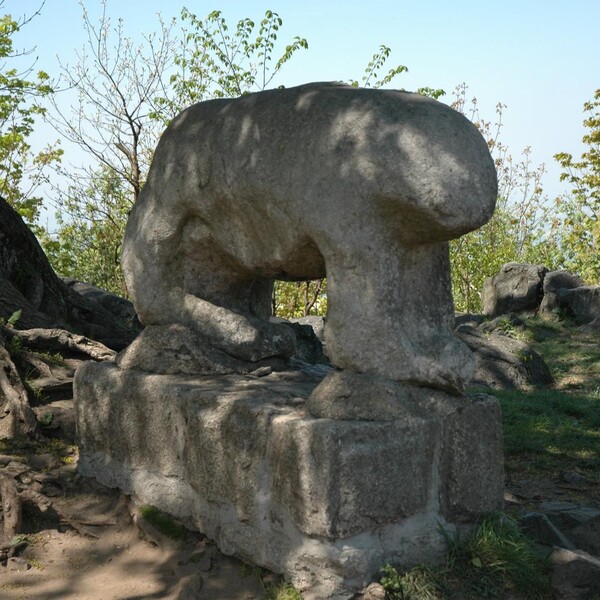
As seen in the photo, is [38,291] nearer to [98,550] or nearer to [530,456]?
[98,550]

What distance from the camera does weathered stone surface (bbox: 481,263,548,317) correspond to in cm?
1305

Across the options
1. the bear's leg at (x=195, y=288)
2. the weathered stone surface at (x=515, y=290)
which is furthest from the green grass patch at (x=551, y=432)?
the weathered stone surface at (x=515, y=290)

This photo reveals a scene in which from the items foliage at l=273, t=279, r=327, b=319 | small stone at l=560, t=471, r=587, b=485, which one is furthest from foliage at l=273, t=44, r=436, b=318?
small stone at l=560, t=471, r=587, b=485

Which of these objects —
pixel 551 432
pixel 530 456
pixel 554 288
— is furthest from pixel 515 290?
pixel 530 456

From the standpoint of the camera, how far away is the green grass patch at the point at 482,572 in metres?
3.27

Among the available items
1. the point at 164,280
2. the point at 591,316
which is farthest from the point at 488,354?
the point at 164,280

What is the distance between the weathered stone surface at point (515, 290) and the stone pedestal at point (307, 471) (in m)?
9.46

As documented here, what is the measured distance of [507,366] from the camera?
9102 millimetres

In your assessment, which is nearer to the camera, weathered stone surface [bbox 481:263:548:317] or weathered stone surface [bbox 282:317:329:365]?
weathered stone surface [bbox 282:317:329:365]

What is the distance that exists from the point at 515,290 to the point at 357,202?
10289mm

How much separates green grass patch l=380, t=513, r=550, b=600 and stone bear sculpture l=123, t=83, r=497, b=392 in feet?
2.18

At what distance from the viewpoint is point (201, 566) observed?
371 cm

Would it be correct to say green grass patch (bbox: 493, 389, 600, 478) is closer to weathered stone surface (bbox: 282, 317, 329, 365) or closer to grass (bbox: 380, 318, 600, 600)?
grass (bbox: 380, 318, 600, 600)

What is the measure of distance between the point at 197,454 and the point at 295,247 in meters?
1.06
